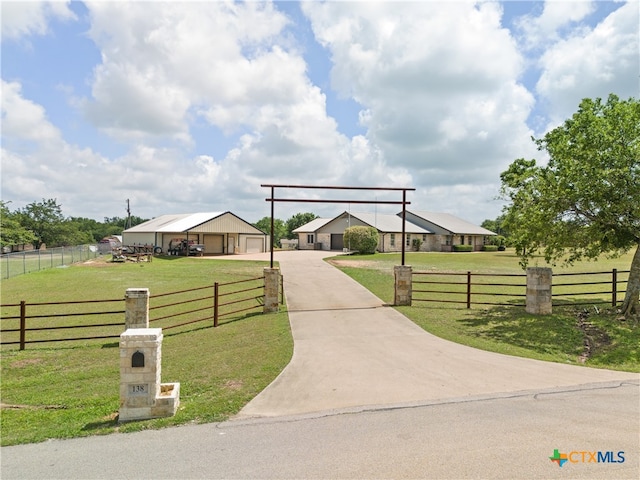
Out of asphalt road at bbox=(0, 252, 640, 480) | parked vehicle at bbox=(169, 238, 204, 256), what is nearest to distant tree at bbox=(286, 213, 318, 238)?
parked vehicle at bbox=(169, 238, 204, 256)

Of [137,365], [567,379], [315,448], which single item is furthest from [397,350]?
[137,365]

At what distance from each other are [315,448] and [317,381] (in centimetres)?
237

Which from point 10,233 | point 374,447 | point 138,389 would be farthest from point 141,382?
point 10,233

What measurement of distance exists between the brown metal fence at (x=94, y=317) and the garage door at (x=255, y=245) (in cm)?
3024

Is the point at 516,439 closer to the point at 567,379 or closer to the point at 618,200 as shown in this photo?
the point at 567,379

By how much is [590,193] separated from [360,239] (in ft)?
95.2

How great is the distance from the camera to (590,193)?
1161 cm

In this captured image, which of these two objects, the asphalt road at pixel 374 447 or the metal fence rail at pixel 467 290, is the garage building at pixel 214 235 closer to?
the metal fence rail at pixel 467 290

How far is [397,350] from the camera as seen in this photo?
8.65m

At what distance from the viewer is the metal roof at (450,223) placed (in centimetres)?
5422

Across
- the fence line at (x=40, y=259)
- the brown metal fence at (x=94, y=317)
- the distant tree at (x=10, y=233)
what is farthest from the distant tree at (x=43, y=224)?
the brown metal fence at (x=94, y=317)

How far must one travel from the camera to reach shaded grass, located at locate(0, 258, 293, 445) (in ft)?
17.6

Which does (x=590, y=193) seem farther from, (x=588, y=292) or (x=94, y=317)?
(x=94, y=317)

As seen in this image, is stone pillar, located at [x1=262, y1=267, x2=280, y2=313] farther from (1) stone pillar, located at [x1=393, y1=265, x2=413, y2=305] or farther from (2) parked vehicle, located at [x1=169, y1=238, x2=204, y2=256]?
(2) parked vehicle, located at [x1=169, y1=238, x2=204, y2=256]
